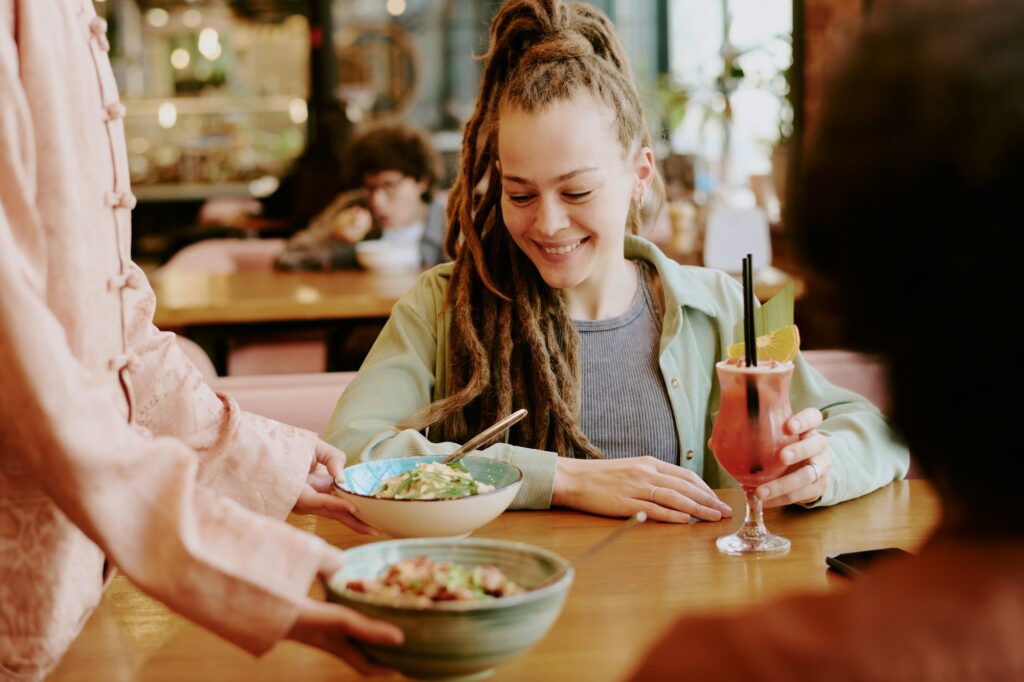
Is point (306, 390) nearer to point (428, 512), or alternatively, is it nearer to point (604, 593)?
point (428, 512)

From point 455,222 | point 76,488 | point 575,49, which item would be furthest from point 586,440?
point 76,488

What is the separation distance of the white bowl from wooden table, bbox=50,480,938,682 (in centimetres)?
278

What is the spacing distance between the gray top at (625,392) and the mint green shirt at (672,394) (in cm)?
3

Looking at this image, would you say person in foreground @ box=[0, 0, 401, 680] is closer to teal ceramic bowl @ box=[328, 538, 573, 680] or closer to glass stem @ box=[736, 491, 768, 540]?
teal ceramic bowl @ box=[328, 538, 573, 680]

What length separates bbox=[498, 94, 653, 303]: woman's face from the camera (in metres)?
1.81

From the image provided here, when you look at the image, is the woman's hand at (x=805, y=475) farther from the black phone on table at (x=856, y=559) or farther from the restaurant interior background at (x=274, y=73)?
the restaurant interior background at (x=274, y=73)

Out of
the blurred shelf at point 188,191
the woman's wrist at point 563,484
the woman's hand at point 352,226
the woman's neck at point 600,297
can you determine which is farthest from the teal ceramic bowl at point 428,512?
the blurred shelf at point 188,191

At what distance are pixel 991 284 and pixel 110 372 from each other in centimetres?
82

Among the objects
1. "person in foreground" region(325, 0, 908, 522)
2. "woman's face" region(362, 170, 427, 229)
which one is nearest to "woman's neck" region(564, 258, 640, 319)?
"person in foreground" region(325, 0, 908, 522)

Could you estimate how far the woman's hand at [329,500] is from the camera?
1.41 m

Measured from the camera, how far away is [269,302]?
11.6ft

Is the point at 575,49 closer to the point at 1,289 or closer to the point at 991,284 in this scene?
the point at 1,289

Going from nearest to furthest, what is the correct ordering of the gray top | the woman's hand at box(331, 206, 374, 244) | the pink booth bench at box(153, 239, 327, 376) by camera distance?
the gray top
the pink booth bench at box(153, 239, 327, 376)
the woman's hand at box(331, 206, 374, 244)

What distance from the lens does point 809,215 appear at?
0.67 metres
